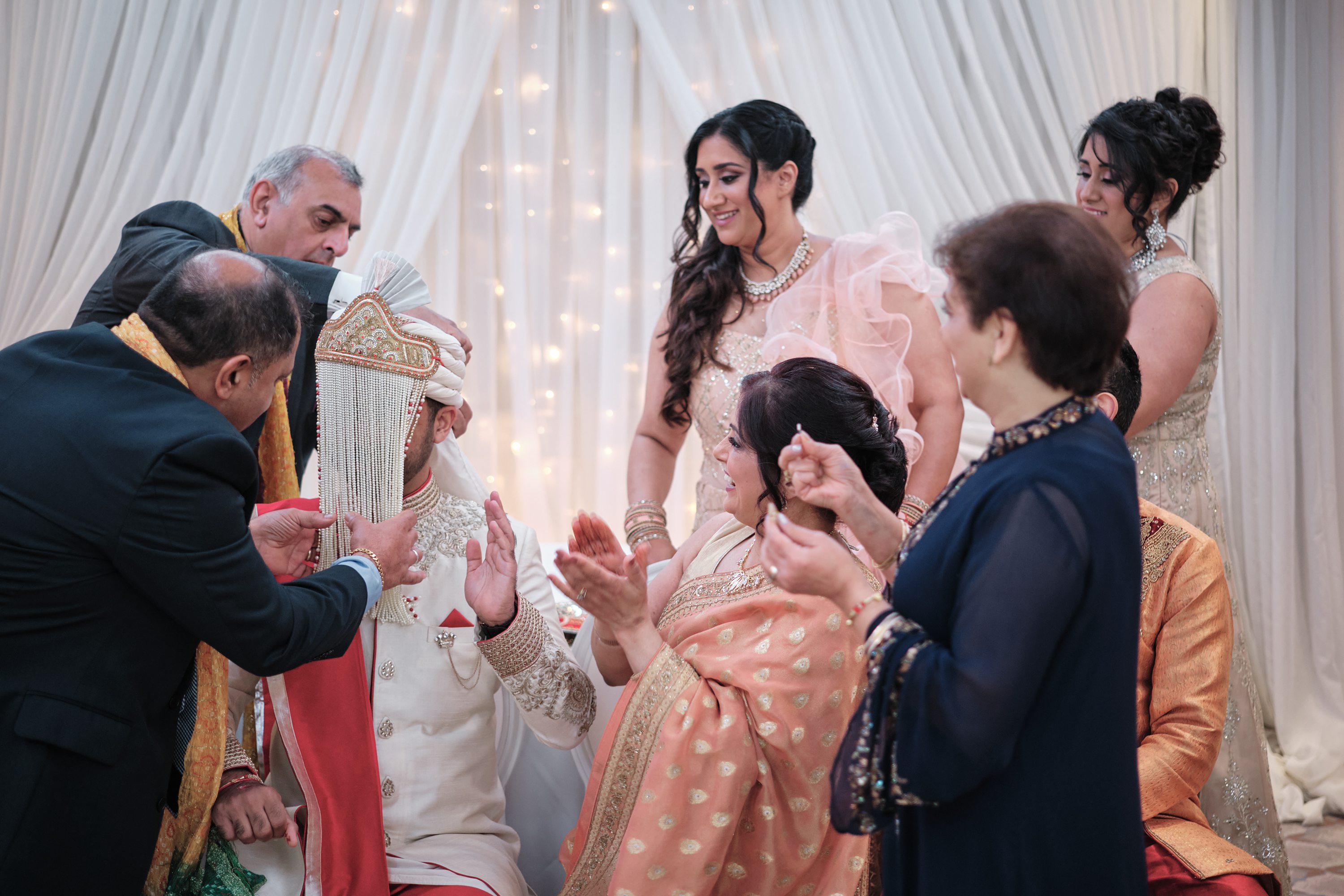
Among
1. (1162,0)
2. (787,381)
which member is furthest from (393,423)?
(1162,0)

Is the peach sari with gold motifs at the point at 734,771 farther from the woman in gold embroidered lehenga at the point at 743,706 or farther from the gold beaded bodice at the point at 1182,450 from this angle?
the gold beaded bodice at the point at 1182,450

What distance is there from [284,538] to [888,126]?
3160 mm

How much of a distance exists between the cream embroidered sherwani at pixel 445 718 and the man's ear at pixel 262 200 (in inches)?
46.0

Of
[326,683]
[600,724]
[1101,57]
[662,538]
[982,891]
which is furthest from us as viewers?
[1101,57]

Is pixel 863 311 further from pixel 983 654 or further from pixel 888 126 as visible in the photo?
pixel 888 126

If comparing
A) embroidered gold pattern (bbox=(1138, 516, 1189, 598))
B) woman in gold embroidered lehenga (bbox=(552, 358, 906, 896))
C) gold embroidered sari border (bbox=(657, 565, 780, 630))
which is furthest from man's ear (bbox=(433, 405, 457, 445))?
embroidered gold pattern (bbox=(1138, 516, 1189, 598))

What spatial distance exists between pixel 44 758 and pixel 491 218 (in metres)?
3.93

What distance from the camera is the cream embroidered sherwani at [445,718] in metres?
1.96

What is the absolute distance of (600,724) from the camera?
92.1 inches

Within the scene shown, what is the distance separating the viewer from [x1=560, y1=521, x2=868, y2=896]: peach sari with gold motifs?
172 centimetres

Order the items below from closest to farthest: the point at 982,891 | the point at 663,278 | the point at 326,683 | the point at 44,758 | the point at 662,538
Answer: the point at 982,891
the point at 44,758
the point at 326,683
the point at 662,538
the point at 663,278

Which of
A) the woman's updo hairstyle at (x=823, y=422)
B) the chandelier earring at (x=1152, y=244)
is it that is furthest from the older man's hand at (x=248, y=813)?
the chandelier earring at (x=1152, y=244)

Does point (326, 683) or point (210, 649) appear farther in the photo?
point (326, 683)

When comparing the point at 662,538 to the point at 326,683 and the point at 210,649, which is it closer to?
the point at 326,683
